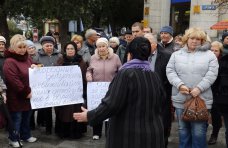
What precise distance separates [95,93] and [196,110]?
1635 millimetres

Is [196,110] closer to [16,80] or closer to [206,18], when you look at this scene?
[16,80]

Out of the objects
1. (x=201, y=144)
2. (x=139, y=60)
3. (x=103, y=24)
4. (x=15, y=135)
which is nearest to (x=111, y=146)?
(x=139, y=60)

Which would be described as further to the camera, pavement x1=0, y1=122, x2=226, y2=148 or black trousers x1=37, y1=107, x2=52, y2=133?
black trousers x1=37, y1=107, x2=52, y2=133

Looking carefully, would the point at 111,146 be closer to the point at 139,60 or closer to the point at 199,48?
the point at 139,60

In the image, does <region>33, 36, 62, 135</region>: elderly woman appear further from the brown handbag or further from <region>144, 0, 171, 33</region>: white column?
<region>144, 0, 171, 33</region>: white column

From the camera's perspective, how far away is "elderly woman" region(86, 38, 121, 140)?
6.24 metres

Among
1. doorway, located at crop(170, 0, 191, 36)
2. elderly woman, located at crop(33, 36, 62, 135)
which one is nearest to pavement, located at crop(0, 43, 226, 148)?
elderly woman, located at crop(33, 36, 62, 135)

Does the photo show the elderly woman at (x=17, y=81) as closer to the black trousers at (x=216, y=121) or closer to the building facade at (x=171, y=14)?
the black trousers at (x=216, y=121)

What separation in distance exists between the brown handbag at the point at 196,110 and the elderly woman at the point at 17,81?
2.41 m

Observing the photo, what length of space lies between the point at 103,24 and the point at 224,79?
22.4 m

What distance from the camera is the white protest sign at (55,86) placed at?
19.9ft

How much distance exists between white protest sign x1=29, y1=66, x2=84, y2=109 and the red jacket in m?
0.11

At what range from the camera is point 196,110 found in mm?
4980

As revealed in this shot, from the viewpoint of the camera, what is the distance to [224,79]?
5234 millimetres
